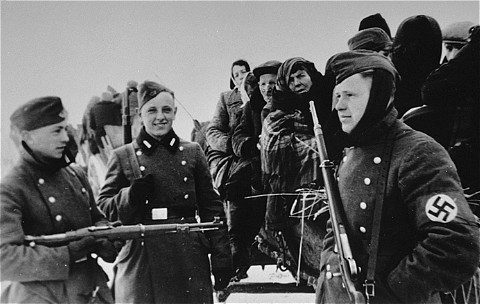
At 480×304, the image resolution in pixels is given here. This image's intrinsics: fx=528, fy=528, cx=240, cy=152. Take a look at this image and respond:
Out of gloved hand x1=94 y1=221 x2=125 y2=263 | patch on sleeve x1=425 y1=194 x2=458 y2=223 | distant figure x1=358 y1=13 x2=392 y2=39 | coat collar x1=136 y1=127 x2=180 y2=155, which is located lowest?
gloved hand x1=94 y1=221 x2=125 y2=263

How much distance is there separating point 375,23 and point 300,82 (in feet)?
1.74

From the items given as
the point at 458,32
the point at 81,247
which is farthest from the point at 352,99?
the point at 81,247

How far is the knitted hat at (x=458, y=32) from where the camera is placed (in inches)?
113

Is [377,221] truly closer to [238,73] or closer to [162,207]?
[162,207]

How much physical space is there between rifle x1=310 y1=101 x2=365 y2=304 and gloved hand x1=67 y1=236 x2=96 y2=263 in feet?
3.76

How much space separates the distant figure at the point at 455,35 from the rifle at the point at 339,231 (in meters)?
0.90

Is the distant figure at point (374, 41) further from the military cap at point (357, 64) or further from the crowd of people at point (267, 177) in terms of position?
the military cap at point (357, 64)

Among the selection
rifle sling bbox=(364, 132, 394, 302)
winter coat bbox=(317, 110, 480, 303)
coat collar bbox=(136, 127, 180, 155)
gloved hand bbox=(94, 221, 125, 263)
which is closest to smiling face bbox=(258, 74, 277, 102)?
coat collar bbox=(136, 127, 180, 155)

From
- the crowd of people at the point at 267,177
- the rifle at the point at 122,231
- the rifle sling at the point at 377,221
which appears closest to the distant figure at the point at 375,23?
the crowd of people at the point at 267,177

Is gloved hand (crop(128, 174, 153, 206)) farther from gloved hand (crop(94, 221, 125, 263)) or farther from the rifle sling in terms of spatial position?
the rifle sling

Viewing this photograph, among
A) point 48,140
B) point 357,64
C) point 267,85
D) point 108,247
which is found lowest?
point 108,247

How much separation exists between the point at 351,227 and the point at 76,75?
166 cm

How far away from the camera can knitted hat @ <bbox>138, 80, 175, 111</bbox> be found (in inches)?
111

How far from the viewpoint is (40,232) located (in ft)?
7.93
